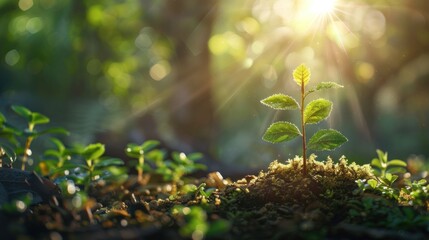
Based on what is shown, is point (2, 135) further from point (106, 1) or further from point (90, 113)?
point (106, 1)

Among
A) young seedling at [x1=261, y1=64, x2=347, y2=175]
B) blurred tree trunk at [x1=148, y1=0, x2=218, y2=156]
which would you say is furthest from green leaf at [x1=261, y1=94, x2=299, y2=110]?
blurred tree trunk at [x1=148, y1=0, x2=218, y2=156]

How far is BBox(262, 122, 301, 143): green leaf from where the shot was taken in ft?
6.30

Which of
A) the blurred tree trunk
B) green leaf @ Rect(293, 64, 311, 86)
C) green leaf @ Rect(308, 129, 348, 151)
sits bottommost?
green leaf @ Rect(308, 129, 348, 151)

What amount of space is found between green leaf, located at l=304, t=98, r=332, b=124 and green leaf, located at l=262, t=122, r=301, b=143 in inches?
2.4

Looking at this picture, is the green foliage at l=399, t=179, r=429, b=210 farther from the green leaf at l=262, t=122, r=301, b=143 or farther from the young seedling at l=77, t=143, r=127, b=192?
the young seedling at l=77, t=143, r=127, b=192

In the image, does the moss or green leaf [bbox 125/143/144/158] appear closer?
the moss

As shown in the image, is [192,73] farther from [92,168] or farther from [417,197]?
[417,197]

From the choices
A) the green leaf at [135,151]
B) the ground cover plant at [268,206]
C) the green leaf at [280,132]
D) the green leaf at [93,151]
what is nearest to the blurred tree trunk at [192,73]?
the green leaf at [135,151]

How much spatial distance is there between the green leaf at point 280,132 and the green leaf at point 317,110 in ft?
0.20

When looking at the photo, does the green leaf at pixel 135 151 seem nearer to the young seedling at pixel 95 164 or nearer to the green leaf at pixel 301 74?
the young seedling at pixel 95 164

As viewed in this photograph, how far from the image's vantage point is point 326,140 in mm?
1926

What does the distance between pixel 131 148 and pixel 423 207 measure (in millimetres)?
1462

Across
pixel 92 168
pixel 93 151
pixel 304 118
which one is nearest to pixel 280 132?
pixel 304 118

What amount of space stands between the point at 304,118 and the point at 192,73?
258 inches
